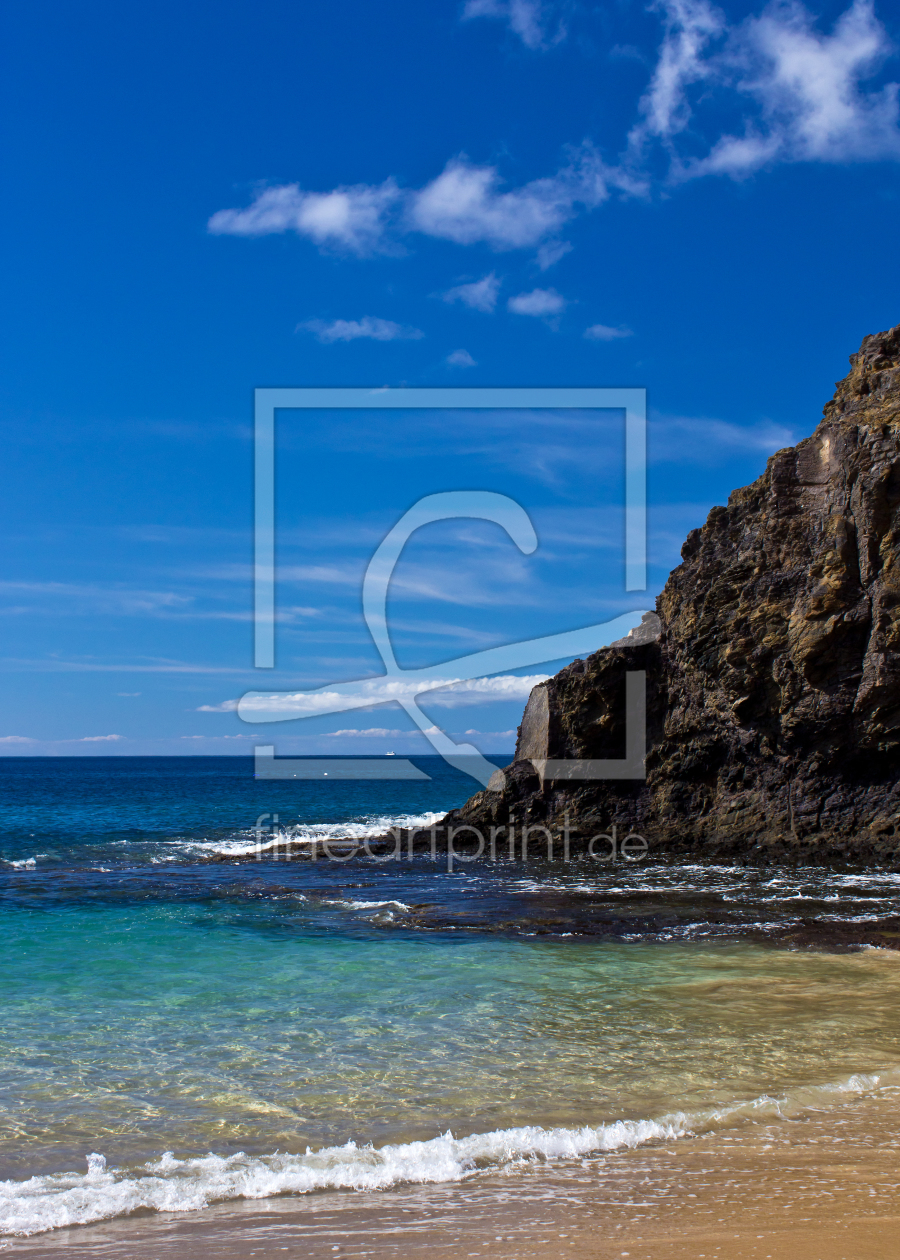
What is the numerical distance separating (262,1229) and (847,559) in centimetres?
2210

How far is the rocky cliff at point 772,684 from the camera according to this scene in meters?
22.8

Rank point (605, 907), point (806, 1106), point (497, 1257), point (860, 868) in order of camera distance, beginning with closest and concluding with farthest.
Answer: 1. point (497, 1257)
2. point (806, 1106)
3. point (605, 907)
4. point (860, 868)

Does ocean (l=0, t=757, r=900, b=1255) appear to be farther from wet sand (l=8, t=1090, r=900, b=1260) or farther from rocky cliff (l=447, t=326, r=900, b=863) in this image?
rocky cliff (l=447, t=326, r=900, b=863)

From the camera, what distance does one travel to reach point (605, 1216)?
536 cm

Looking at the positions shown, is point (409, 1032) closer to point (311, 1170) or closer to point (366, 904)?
point (311, 1170)

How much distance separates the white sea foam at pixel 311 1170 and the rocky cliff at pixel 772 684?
18.2 metres

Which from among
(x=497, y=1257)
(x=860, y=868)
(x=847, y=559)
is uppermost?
(x=847, y=559)

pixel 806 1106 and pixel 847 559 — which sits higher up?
pixel 847 559

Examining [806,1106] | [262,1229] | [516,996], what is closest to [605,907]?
[516,996]

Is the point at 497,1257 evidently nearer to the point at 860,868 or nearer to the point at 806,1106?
the point at 806,1106

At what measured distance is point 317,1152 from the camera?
6590 mm

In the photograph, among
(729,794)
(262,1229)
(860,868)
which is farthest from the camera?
(729,794)

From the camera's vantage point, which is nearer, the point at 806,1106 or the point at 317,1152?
the point at 317,1152

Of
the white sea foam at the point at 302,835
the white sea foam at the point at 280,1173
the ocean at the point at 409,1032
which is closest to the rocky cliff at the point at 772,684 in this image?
the ocean at the point at 409,1032
